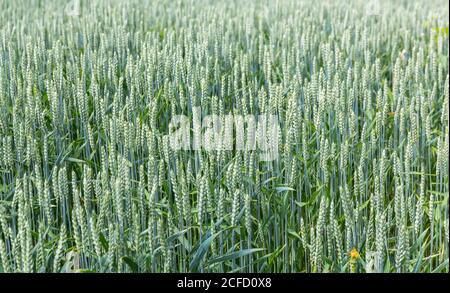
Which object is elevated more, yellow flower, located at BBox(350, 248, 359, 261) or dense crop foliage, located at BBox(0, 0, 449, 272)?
dense crop foliage, located at BBox(0, 0, 449, 272)

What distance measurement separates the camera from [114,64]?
191 centimetres

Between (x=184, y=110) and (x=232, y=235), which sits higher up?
(x=184, y=110)

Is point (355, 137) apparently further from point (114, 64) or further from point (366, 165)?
point (114, 64)

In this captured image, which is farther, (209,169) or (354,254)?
(209,169)

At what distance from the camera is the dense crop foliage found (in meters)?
1.19

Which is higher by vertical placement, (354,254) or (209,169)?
(209,169)

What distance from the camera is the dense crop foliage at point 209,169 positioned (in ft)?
3.92

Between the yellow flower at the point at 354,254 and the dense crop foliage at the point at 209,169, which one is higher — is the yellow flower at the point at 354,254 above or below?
below

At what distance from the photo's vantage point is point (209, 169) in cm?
141

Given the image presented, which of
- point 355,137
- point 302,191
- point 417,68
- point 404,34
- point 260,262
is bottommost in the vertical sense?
point 260,262

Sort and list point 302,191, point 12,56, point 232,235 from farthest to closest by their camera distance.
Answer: point 12,56 < point 302,191 < point 232,235
